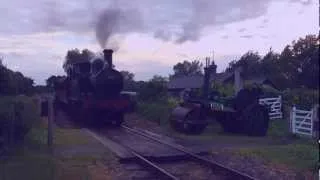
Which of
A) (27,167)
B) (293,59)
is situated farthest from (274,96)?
(293,59)

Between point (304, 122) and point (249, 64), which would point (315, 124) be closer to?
point (304, 122)

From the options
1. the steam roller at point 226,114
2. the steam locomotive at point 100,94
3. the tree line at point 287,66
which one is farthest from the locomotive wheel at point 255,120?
the tree line at point 287,66

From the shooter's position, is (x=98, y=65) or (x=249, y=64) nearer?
(x=98, y=65)

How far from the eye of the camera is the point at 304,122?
1752cm

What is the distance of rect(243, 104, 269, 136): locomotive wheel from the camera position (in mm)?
18422

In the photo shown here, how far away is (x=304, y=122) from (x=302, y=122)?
0.07 metres

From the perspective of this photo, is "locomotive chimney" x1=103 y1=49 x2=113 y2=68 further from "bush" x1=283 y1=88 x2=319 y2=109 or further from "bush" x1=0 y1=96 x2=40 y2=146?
"bush" x1=0 y1=96 x2=40 y2=146

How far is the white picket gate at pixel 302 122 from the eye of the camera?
17359 millimetres

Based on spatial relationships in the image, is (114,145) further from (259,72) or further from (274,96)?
(259,72)

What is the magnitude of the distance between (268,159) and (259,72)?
53.1m

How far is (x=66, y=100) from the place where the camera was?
2778 centimetres

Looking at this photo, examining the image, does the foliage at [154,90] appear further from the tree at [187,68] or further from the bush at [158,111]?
the tree at [187,68]

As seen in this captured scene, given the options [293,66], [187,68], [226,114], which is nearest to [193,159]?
[226,114]

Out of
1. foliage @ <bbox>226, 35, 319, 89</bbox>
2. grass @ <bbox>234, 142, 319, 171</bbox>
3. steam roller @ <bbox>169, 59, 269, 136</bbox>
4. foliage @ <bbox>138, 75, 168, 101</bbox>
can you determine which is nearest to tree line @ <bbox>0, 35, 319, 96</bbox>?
foliage @ <bbox>226, 35, 319, 89</bbox>
